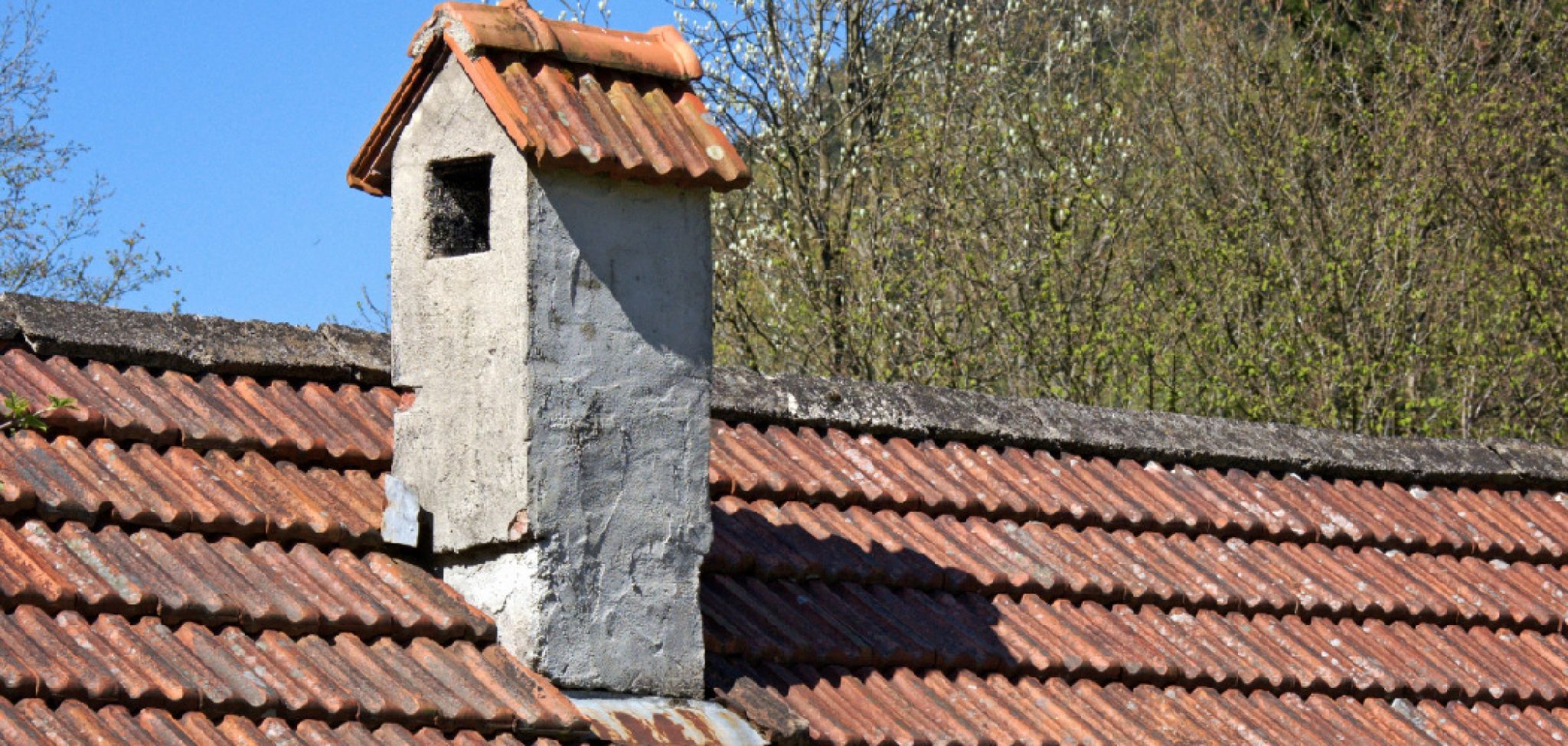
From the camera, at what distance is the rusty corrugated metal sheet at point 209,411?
4.97 metres

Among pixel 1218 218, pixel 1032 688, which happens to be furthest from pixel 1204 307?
pixel 1032 688

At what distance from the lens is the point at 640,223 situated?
16.4 feet

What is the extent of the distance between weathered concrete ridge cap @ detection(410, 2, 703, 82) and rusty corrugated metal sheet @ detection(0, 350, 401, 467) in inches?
41.7

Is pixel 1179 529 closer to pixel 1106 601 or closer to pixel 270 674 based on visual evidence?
pixel 1106 601

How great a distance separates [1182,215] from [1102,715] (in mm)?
10935

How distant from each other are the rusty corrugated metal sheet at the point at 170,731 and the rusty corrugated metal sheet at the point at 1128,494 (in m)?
1.83

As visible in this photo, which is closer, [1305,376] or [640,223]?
[640,223]

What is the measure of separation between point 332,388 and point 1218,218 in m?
11.1

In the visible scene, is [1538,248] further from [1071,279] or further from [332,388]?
Answer: [332,388]

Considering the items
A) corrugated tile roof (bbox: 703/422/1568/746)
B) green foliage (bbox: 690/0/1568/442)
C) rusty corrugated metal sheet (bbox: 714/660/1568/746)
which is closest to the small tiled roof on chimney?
corrugated tile roof (bbox: 703/422/1568/746)

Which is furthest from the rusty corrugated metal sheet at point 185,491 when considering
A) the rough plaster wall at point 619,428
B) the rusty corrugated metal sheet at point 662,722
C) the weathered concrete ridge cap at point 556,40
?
the weathered concrete ridge cap at point 556,40

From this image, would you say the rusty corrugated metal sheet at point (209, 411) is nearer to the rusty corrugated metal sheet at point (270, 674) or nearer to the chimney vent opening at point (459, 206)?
the chimney vent opening at point (459, 206)

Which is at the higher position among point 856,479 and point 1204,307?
point 1204,307

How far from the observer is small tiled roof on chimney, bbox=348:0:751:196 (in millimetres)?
4840
